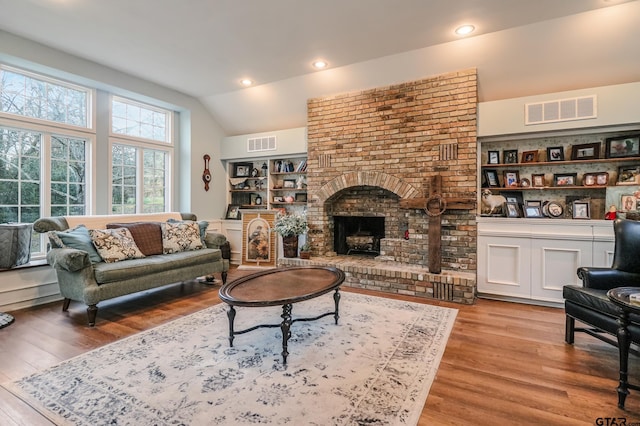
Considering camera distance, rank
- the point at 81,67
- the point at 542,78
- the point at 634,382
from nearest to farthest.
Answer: the point at 634,382
the point at 542,78
the point at 81,67

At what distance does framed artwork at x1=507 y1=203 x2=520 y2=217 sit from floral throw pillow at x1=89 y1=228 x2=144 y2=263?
4.60m

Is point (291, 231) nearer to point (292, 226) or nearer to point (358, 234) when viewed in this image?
point (292, 226)

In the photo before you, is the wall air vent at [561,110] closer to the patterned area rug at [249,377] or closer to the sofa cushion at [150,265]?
the patterned area rug at [249,377]

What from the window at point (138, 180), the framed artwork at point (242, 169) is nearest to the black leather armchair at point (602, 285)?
the framed artwork at point (242, 169)

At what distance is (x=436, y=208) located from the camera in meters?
4.02

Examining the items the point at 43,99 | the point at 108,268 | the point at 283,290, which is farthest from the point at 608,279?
the point at 43,99

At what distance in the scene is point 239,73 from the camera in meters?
4.55

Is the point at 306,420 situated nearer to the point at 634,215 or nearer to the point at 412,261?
the point at 412,261

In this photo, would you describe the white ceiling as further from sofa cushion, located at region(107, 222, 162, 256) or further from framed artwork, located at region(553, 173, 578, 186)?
sofa cushion, located at region(107, 222, 162, 256)

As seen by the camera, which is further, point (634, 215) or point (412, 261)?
point (412, 261)

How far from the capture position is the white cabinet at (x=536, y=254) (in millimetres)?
3410

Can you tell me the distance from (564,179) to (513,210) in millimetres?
690

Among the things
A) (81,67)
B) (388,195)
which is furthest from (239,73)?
(388,195)

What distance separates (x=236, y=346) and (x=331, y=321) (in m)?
0.94
